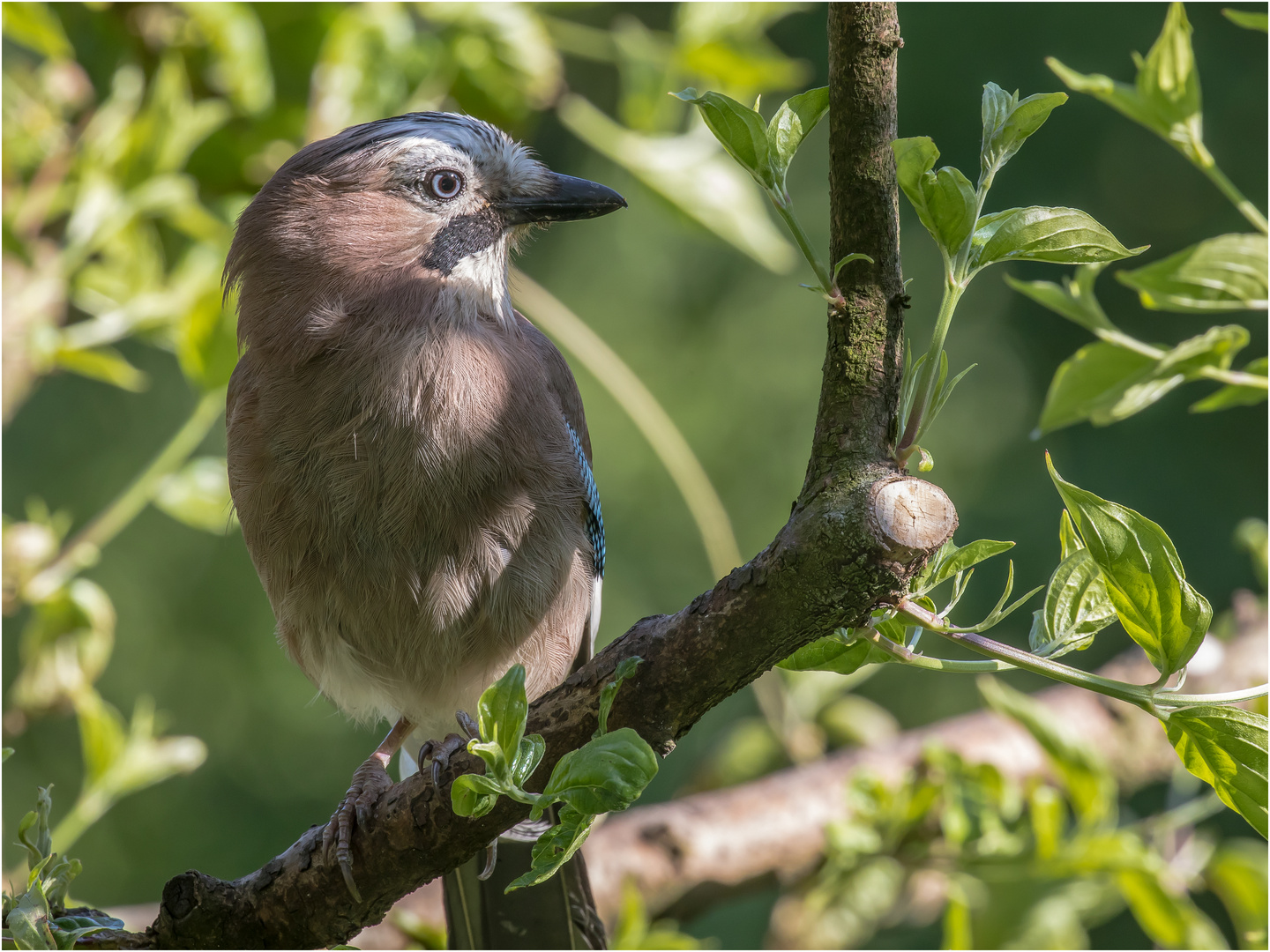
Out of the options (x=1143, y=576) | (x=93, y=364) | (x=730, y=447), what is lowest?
(x=730, y=447)

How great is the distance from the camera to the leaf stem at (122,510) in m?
2.55

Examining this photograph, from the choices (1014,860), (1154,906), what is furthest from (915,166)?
(1014,860)

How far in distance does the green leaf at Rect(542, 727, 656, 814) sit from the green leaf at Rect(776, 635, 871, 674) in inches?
13.1

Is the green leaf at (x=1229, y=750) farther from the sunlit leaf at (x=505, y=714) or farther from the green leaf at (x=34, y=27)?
the green leaf at (x=34, y=27)

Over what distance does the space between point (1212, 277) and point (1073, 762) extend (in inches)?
60.0

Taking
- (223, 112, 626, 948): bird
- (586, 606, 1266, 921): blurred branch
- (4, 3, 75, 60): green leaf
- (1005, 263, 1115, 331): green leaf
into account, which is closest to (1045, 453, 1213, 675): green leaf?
(1005, 263, 1115, 331): green leaf

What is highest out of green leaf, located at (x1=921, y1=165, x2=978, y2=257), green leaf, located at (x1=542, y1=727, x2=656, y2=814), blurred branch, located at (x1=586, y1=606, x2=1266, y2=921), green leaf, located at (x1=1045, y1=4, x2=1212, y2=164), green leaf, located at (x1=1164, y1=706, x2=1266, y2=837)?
green leaf, located at (x1=1045, y1=4, x2=1212, y2=164)

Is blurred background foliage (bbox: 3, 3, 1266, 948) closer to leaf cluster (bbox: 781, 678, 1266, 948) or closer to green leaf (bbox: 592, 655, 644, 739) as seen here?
leaf cluster (bbox: 781, 678, 1266, 948)

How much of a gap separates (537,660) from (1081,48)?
462 centimetres

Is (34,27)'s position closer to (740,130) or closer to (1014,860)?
(740,130)

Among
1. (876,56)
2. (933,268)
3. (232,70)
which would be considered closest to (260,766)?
(232,70)

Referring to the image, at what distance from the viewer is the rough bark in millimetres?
1249

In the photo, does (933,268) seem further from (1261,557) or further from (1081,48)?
(1261,557)

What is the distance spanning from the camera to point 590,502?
2.46 meters
